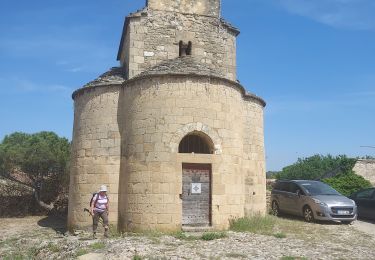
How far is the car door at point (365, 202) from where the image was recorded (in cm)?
1519

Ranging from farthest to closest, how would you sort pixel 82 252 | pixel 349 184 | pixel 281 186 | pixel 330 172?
pixel 330 172, pixel 349 184, pixel 281 186, pixel 82 252

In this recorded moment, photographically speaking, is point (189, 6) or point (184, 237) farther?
point (189, 6)

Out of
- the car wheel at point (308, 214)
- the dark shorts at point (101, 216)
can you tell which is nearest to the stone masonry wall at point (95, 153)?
the dark shorts at point (101, 216)

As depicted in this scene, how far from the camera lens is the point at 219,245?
9609 mm

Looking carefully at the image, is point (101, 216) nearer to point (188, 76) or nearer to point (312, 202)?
point (188, 76)

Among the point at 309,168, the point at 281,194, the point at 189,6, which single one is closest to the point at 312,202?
the point at 281,194

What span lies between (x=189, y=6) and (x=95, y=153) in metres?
6.36

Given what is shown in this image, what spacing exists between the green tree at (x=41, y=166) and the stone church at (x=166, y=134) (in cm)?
550

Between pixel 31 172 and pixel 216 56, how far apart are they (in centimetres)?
1060

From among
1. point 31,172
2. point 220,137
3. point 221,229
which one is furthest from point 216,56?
point 31,172

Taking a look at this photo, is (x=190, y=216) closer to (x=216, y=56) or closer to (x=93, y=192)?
(x=93, y=192)

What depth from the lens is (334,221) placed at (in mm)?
14102

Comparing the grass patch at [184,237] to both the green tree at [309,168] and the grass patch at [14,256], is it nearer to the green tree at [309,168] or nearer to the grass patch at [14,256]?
the grass patch at [14,256]

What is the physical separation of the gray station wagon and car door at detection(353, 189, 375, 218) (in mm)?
1701
